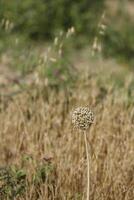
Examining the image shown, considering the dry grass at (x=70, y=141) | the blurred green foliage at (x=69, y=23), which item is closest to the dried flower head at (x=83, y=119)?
the dry grass at (x=70, y=141)

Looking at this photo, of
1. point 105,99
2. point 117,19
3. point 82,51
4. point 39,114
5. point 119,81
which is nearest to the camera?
point 39,114

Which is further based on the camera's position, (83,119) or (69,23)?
(69,23)

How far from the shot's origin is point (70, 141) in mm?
3434

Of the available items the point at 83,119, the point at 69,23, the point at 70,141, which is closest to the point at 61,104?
the point at 70,141

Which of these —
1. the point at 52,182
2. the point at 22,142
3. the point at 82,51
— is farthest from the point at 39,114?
the point at 82,51

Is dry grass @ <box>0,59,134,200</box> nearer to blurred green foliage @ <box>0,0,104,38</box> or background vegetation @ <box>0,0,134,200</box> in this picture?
background vegetation @ <box>0,0,134,200</box>

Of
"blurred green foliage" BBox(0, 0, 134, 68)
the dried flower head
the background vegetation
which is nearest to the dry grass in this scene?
the background vegetation

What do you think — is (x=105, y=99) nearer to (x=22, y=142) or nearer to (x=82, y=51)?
(x=22, y=142)

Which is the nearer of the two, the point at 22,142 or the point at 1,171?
the point at 1,171

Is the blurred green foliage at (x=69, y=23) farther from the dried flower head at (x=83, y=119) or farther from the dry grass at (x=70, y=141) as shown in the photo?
the dried flower head at (x=83, y=119)

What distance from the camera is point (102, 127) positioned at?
3.71 meters

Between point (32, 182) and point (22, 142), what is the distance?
0.58 m

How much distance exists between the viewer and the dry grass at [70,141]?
3041mm

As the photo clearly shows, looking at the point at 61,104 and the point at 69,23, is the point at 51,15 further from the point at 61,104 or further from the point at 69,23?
the point at 61,104
